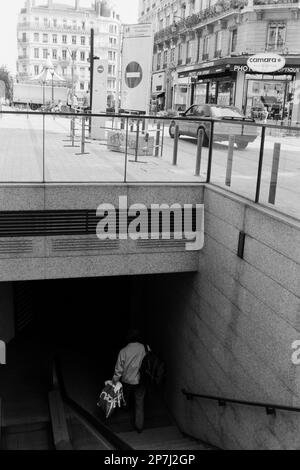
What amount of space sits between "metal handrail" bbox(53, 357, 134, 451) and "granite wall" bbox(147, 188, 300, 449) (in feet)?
4.44

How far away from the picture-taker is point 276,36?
3456cm

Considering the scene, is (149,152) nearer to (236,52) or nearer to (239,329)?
(239,329)

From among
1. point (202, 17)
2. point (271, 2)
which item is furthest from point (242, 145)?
point (202, 17)

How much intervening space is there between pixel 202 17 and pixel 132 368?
38.4 meters

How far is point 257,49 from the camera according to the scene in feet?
115

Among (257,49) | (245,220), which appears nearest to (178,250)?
(245,220)

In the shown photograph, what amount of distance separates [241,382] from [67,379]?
4.97 meters

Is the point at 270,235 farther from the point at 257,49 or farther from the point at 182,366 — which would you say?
the point at 257,49

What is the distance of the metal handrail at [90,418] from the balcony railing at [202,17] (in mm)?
31815

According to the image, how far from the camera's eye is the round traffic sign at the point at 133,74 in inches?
520

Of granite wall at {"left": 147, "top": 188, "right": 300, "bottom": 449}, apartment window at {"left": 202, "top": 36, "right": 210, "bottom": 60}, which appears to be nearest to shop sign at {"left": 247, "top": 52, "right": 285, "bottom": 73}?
apartment window at {"left": 202, "top": 36, "right": 210, "bottom": 60}

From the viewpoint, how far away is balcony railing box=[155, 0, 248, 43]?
36.5 metres

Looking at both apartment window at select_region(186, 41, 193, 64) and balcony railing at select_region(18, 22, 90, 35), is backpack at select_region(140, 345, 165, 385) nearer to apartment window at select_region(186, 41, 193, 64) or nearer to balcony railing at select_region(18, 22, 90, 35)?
apartment window at select_region(186, 41, 193, 64)

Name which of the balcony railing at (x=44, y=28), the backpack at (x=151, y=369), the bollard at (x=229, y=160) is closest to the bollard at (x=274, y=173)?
the bollard at (x=229, y=160)
